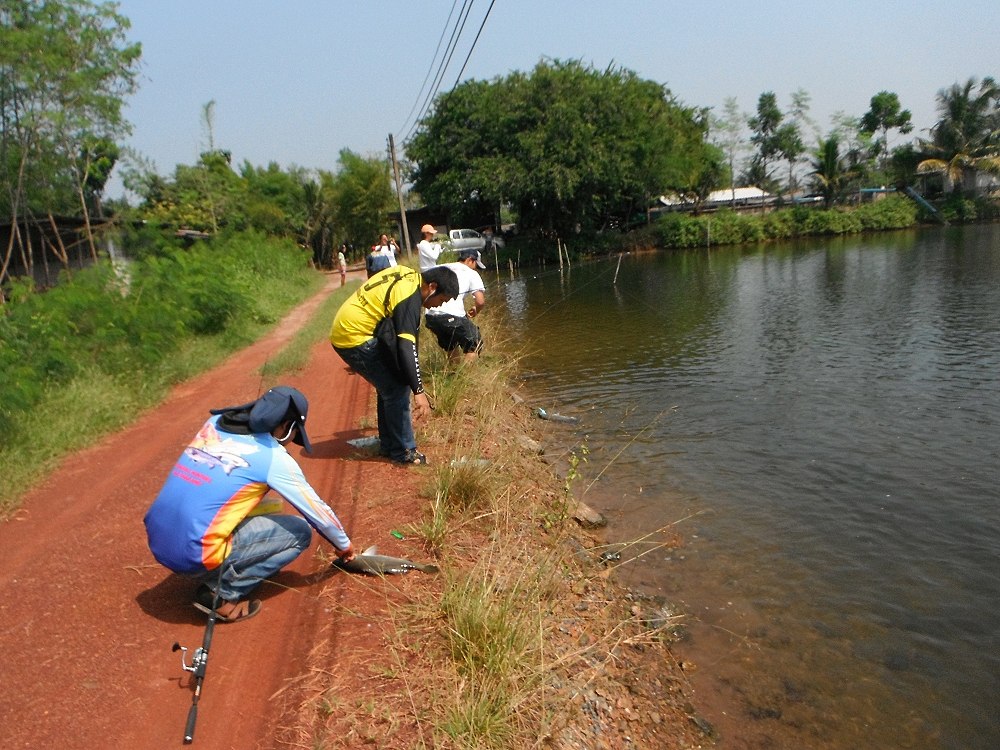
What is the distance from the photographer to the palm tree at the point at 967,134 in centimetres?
4234

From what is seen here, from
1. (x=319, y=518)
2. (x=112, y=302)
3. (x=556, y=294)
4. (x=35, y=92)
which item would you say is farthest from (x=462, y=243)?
(x=319, y=518)

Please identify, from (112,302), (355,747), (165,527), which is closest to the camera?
(355,747)

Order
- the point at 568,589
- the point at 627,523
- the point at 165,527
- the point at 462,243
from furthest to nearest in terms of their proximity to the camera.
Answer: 1. the point at 462,243
2. the point at 627,523
3. the point at 568,589
4. the point at 165,527

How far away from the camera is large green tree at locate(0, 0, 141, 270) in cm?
1778

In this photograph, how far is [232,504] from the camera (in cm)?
378

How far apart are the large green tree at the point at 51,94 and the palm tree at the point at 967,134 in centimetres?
4471

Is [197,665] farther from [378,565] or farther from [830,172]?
[830,172]

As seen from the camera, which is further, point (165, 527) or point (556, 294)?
point (556, 294)

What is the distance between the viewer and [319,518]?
3.88m

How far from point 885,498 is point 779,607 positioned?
7.63 ft

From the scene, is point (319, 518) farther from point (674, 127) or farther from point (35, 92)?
point (674, 127)

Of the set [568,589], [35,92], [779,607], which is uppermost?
[35,92]

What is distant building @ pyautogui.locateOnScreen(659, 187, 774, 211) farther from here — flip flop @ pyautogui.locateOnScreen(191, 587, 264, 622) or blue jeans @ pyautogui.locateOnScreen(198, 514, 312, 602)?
flip flop @ pyautogui.locateOnScreen(191, 587, 264, 622)

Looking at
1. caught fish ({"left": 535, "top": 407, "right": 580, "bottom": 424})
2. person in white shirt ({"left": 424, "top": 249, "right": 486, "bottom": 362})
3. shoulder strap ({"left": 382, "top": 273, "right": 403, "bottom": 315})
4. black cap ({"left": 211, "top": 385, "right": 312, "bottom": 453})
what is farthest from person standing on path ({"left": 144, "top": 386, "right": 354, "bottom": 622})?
caught fish ({"left": 535, "top": 407, "right": 580, "bottom": 424})
